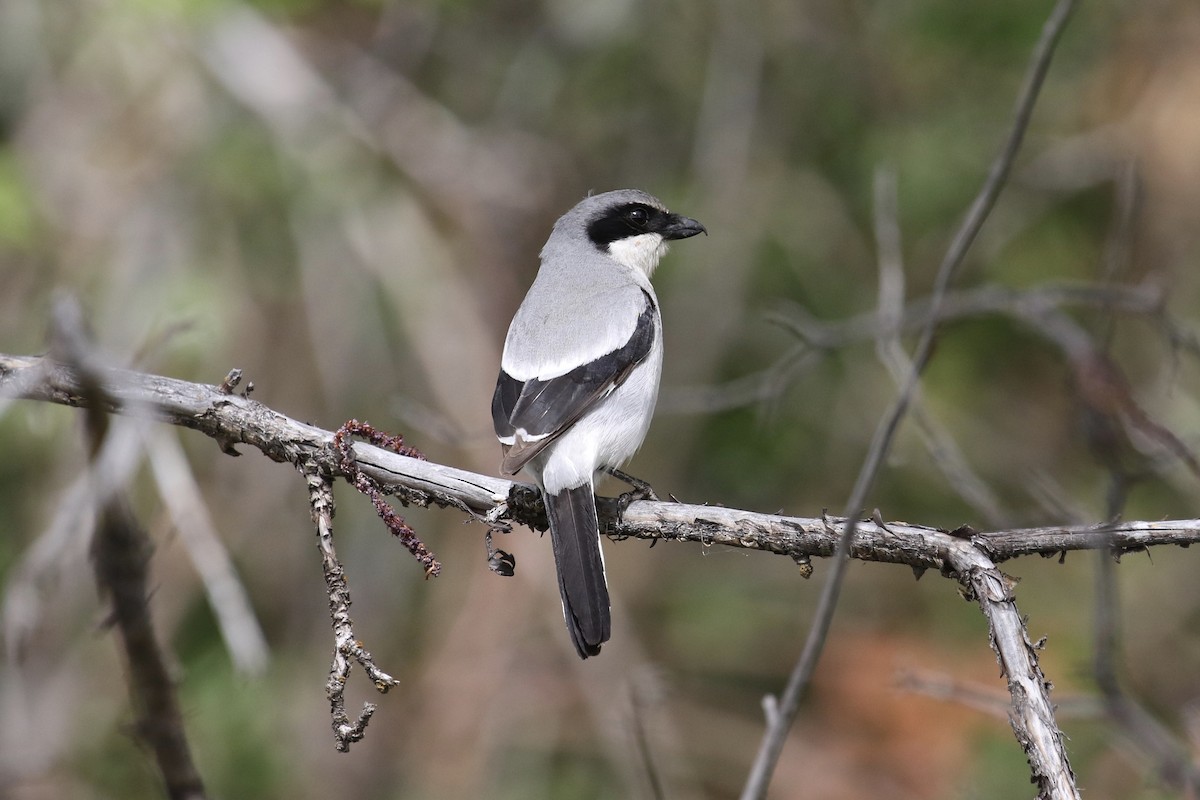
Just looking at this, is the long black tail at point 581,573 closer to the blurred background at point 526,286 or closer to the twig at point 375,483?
the twig at point 375,483

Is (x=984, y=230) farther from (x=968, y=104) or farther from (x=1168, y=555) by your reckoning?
(x=1168, y=555)

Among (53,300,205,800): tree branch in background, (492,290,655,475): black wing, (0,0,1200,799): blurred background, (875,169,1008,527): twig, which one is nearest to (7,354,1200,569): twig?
(492,290,655,475): black wing

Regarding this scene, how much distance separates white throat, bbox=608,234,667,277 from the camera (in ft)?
14.4

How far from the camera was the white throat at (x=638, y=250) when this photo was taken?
4.39m

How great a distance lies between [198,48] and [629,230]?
2.28m

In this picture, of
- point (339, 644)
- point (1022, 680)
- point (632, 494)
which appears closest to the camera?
point (1022, 680)

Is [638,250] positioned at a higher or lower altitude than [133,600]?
higher

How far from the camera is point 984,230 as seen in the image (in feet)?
20.7

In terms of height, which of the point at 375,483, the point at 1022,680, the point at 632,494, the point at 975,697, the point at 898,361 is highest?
the point at 898,361

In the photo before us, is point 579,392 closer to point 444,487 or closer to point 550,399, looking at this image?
point 550,399

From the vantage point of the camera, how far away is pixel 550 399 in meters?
3.28

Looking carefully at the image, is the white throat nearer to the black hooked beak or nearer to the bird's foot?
the black hooked beak

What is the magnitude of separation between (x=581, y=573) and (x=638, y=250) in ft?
6.12

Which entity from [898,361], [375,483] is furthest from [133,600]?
[898,361]
